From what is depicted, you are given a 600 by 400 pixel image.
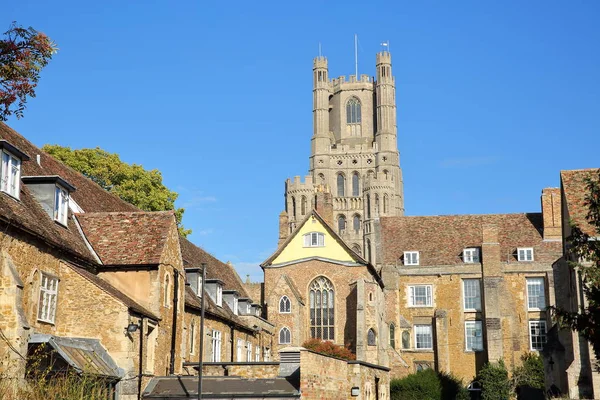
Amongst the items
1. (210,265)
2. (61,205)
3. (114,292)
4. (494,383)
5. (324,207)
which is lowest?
(494,383)

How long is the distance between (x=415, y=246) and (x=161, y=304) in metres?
38.9

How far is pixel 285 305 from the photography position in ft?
178

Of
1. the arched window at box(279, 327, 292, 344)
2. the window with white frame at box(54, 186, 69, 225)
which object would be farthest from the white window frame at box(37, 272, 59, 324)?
the arched window at box(279, 327, 292, 344)

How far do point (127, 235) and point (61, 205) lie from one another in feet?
8.89

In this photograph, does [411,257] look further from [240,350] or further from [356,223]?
[356,223]

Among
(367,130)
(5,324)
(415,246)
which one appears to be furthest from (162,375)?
(367,130)

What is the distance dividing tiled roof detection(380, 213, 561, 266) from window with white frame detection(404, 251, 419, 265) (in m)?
0.38

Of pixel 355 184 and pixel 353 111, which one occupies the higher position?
pixel 353 111

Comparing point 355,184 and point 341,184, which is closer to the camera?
point 355,184

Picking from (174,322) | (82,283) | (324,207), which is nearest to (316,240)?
(324,207)

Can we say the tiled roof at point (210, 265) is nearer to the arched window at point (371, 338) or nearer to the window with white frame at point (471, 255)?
the arched window at point (371, 338)

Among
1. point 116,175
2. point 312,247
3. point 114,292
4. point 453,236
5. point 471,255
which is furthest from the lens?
point 453,236

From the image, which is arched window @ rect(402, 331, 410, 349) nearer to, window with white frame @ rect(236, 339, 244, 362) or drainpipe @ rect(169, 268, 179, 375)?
window with white frame @ rect(236, 339, 244, 362)

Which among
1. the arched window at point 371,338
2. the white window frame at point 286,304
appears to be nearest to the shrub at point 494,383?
the arched window at point 371,338
